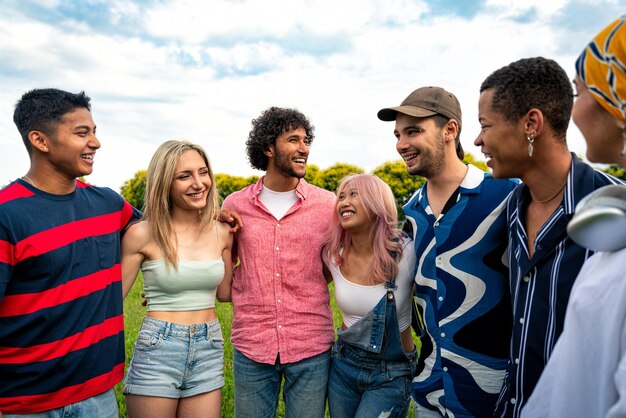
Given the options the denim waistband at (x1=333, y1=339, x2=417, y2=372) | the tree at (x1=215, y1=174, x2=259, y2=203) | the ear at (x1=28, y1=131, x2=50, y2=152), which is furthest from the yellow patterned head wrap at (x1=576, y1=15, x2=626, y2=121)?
the tree at (x1=215, y1=174, x2=259, y2=203)

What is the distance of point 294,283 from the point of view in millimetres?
3779

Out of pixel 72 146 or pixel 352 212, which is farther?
pixel 352 212

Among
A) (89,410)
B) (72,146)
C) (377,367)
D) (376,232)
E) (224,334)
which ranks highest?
(72,146)

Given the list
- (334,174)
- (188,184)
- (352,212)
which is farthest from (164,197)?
(334,174)

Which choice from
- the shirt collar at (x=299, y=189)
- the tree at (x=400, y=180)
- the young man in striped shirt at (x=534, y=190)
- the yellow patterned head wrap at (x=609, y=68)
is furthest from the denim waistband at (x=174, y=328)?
the tree at (x=400, y=180)

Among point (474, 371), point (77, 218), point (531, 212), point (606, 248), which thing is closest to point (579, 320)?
point (606, 248)

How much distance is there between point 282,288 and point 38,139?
1.90 meters

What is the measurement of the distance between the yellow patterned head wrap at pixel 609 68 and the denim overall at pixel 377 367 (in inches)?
81.4

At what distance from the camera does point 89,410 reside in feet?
9.46

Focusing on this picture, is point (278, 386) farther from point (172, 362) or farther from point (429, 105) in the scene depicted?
point (429, 105)

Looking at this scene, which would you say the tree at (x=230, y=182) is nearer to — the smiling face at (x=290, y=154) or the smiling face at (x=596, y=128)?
the smiling face at (x=290, y=154)

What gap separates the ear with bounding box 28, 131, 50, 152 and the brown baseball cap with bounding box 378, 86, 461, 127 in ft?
6.99

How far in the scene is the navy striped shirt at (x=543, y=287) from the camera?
7.48ft

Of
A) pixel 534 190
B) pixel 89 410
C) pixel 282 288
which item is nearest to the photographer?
pixel 534 190
